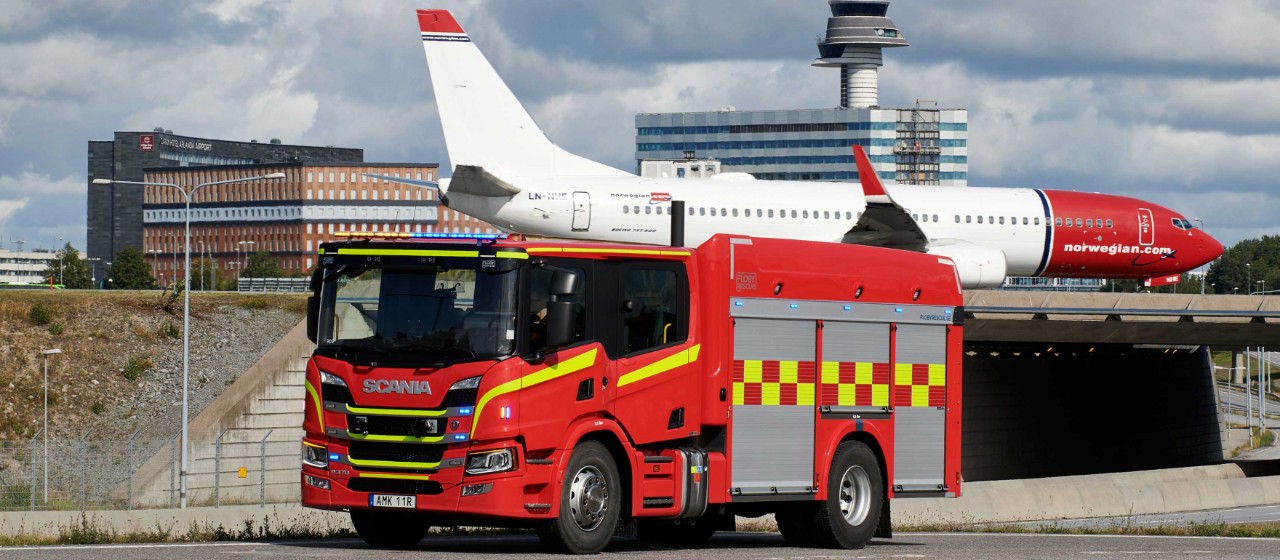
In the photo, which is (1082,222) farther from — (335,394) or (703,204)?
(335,394)

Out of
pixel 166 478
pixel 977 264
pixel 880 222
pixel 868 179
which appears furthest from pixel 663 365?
pixel 880 222

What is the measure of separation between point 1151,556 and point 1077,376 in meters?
40.2

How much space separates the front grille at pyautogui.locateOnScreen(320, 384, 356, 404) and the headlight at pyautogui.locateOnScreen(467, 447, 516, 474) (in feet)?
4.06

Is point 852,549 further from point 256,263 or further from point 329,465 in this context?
point 256,263

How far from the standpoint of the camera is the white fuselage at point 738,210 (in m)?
40.1

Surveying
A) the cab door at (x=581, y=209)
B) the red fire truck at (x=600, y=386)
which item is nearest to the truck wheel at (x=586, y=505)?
the red fire truck at (x=600, y=386)

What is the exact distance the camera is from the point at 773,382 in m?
17.4

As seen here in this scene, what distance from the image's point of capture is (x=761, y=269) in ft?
56.4

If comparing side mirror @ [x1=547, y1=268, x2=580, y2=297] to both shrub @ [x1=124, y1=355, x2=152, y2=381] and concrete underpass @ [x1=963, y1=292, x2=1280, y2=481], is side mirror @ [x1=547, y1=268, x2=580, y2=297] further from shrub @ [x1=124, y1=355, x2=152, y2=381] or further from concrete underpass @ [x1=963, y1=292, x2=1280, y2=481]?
shrub @ [x1=124, y1=355, x2=152, y2=381]

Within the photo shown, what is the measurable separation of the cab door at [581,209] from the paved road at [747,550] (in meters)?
18.9

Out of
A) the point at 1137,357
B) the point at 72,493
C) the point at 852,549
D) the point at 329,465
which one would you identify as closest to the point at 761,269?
the point at 852,549

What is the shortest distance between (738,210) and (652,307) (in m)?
24.8

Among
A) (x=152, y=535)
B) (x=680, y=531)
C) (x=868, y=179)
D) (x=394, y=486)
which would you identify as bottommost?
(x=152, y=535)

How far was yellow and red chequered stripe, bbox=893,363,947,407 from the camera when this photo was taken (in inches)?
740
